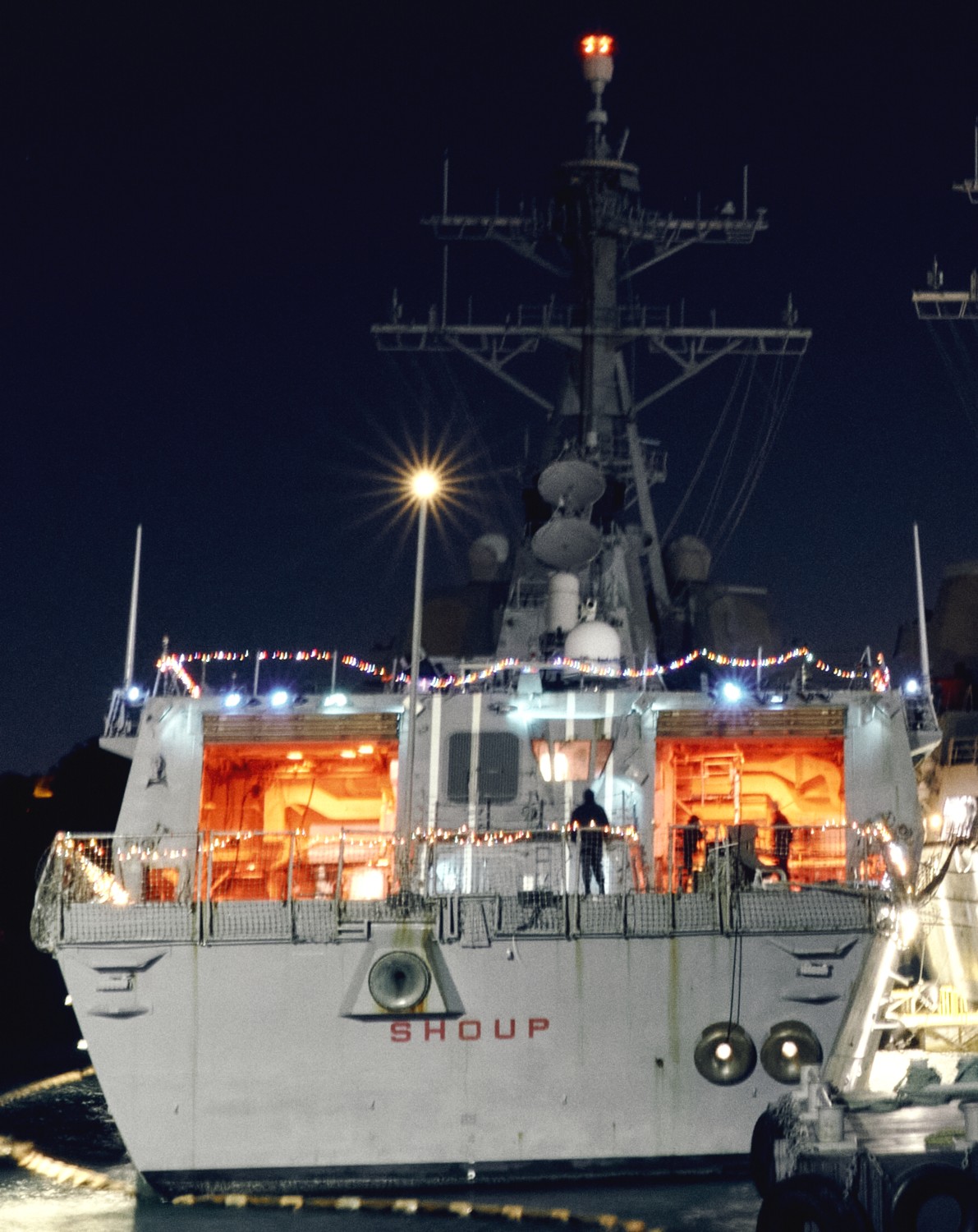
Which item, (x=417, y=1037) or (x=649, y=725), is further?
(x=649, y=725)

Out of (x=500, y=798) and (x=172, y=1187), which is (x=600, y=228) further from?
(x=172, y=1187)

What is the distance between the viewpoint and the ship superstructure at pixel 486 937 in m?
15.9

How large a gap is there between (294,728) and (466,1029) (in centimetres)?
520

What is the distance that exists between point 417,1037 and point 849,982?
174 inches

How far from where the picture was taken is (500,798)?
19406mm

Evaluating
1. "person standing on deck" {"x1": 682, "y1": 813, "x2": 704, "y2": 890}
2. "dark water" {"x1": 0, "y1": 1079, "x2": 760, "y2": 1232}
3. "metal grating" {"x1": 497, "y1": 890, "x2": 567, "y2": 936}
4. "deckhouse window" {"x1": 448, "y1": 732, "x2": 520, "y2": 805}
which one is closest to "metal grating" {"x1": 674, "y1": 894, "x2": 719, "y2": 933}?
"metal grating" {"x1": 497, "y1": 890, "x2": 567, "y2": 936}

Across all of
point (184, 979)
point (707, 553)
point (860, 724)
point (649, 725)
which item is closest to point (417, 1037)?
point (184, 979)

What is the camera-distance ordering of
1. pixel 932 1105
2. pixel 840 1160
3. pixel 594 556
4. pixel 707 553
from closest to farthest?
pixel 840 1160, pixel 932 1105, pixel 594 556, pixel 707 553

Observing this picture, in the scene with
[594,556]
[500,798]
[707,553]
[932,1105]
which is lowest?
[932,1105]

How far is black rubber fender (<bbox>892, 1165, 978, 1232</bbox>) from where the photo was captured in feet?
41.6

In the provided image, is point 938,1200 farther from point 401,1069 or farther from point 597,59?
point 597,59

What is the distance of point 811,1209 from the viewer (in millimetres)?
13000

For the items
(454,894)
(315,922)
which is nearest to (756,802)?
(454,894)

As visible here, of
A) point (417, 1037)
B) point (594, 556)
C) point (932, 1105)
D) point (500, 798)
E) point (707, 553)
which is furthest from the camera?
point (707, 553)
